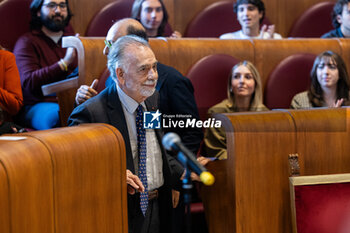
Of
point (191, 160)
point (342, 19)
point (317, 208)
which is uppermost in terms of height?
point (342, 19)

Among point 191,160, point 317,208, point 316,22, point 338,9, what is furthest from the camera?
point 316,22

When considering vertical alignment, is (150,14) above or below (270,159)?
above

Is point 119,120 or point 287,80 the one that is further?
point 287,80

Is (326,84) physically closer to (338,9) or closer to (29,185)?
(338,9)

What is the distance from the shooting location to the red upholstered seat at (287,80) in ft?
2.67

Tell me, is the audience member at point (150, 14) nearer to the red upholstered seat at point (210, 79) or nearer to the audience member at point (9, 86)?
the red upholstered seat at point (210, 79)

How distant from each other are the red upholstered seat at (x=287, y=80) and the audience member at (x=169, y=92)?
0.25m

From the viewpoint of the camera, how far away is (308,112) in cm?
58

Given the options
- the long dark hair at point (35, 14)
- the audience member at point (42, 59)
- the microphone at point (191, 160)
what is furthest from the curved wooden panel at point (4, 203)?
the long dark hair at point (35, 14)

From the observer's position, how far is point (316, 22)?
112 centimetres

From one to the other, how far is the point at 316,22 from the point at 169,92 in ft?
2.12

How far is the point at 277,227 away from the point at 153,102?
0.62 feet

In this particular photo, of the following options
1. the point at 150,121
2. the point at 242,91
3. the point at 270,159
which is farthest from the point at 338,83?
the point at 150,121

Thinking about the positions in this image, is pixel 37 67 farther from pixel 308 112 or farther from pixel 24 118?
pixel 308 112
